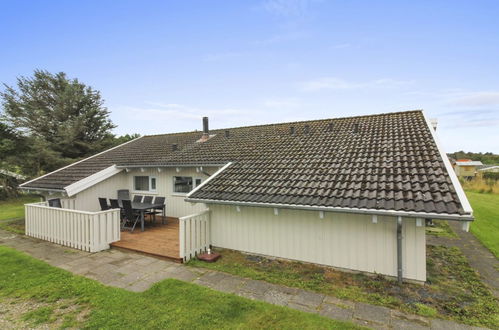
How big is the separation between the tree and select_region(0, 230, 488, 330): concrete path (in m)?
17.6

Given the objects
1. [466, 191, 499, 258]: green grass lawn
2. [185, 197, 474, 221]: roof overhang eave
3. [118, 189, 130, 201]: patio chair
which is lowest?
[466, 191, 499, 258]: green grass lawn

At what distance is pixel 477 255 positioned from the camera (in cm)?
702

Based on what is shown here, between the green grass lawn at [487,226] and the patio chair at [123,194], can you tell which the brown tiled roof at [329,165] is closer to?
Answer: the patio chair at [123,194]

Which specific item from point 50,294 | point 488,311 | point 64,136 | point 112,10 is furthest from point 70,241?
point 64,136

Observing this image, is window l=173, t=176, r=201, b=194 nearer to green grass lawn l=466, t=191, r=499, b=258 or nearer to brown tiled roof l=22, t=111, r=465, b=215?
brown tiled roof l=22, t=111, r=465, b=215

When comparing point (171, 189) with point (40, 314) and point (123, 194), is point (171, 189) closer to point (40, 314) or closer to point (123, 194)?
point (123, 194)

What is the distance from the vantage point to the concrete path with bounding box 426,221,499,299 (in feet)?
17.8

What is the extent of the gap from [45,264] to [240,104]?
53.5ft

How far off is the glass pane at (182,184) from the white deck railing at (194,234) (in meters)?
3.97

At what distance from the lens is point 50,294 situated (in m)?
4.79

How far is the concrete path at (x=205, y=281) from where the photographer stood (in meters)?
3.88

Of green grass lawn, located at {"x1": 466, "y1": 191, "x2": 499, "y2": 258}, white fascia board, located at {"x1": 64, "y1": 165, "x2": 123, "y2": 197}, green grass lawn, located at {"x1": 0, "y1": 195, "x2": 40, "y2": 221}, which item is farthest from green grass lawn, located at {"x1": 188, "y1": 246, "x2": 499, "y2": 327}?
green grass lawn, located at {"x1": 0, "y1": 195, "x2": 40, "y2": 221}

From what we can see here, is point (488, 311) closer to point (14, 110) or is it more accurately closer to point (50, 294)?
point (50, 294)

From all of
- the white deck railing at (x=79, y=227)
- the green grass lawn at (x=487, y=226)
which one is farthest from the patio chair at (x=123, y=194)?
the green grass lawn at (x=487, y=226)
